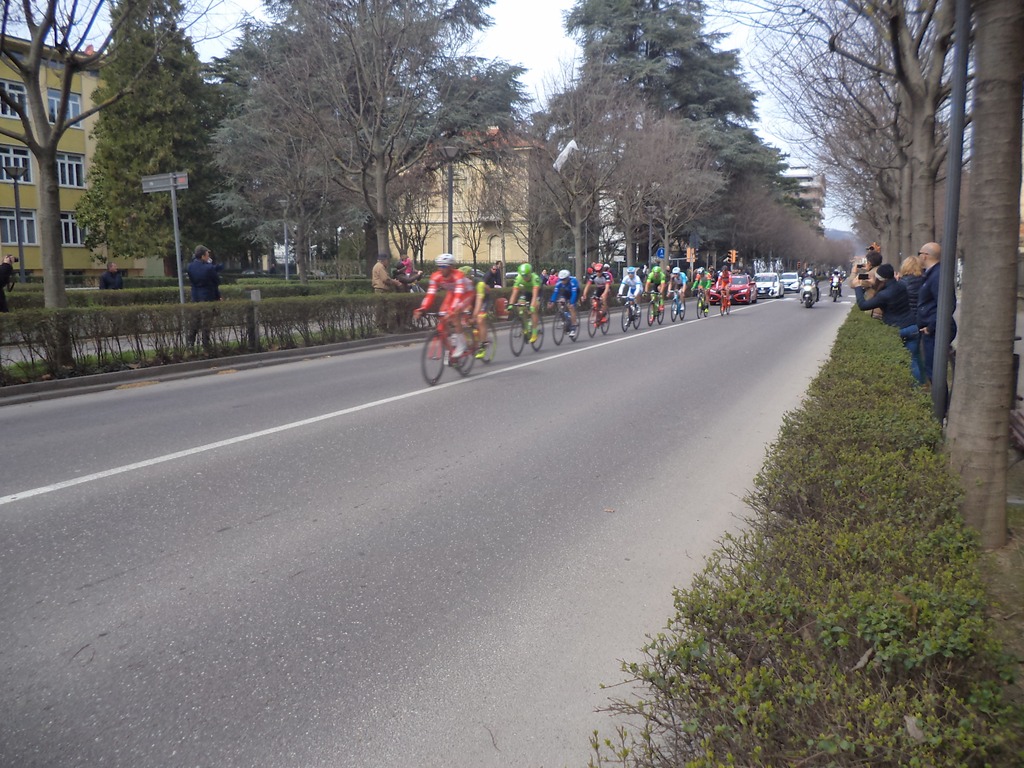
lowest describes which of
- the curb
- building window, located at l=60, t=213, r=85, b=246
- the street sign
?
the curb

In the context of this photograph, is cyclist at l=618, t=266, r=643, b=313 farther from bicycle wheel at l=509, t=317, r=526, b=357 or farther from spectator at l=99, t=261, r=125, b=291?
spectator at l=99, t=261, r=125, b=291

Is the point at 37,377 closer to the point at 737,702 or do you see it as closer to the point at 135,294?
the point at 737,702

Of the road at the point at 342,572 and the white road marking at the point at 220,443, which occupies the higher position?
the white road marking at the point at 220,443

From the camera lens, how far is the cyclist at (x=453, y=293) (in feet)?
40.7

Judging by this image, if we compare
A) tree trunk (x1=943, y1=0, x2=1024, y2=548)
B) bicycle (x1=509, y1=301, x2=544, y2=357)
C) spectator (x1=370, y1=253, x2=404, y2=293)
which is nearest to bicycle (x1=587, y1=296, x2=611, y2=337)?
bicycle (x1=509, y1=301, x2=544, y2=357)

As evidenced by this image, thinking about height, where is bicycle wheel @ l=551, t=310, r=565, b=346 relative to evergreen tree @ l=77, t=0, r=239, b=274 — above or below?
below

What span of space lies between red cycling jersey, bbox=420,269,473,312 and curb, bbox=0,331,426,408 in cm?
413

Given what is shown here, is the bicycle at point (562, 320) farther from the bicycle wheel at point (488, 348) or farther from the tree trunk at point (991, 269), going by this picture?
the tree trunk at point (991, 269)

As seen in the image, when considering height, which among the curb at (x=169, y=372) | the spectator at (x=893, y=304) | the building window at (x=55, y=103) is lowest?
the curb at (x=169, y=372)

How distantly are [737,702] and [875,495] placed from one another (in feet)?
6.26

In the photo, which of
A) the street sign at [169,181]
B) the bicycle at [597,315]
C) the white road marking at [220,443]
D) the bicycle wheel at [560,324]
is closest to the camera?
the white road marking at [220,443]

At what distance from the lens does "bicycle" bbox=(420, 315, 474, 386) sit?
39.2 feet

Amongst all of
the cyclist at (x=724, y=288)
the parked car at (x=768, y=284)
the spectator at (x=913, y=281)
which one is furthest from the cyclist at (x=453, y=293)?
the parked car at (x=768, y=284)

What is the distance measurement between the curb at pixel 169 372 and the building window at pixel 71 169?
125ft
